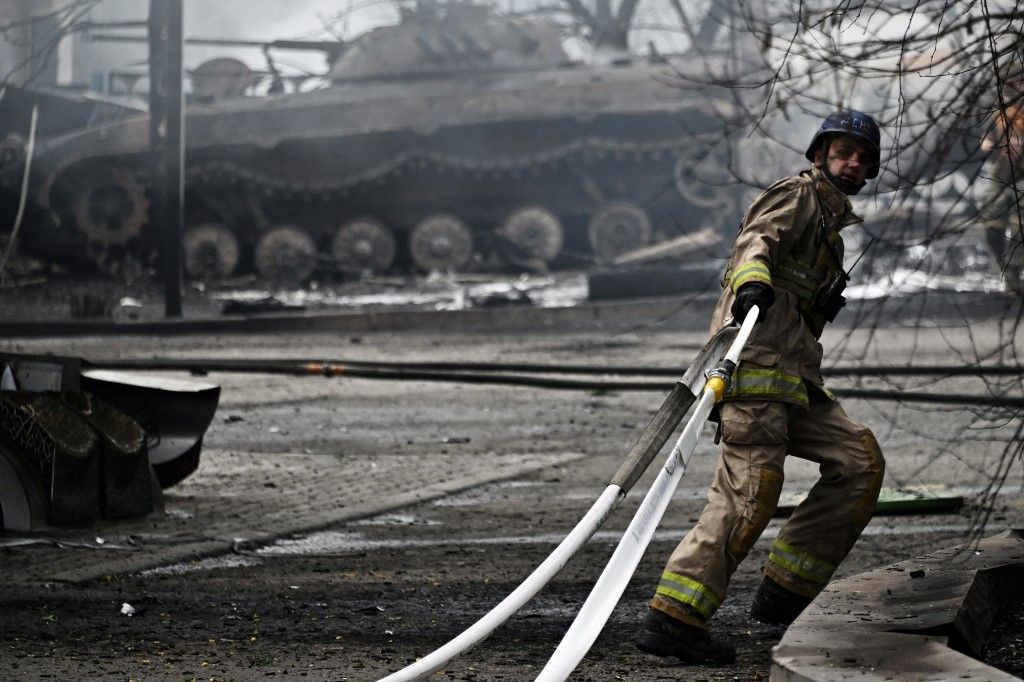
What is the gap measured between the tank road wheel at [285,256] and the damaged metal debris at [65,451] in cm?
2078

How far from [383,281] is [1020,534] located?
21842mm

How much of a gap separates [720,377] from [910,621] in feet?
2.75

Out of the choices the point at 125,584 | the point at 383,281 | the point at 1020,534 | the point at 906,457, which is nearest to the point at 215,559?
the point at 125,584

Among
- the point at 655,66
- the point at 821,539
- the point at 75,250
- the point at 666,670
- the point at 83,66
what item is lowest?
the point at 666,670

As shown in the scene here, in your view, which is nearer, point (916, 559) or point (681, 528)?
point (916, 559)

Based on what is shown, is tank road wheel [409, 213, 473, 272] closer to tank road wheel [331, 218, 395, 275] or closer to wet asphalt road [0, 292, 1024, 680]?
tank road wheel [331, 218, 395, 275]

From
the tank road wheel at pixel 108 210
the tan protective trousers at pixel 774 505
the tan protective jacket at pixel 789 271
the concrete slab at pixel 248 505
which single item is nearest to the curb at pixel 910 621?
the tan protective trousers at pixel 774 505

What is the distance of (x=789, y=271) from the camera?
456 centimetres

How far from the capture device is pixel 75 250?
27.2 meters

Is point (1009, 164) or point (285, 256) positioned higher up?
point (285, 256)

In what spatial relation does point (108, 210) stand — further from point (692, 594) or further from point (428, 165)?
point (692, 594)

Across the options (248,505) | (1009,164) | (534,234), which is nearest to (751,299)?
(1009,164)

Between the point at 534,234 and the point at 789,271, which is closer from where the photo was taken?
the point at 789,271

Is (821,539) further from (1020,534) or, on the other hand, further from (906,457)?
(906,457)
